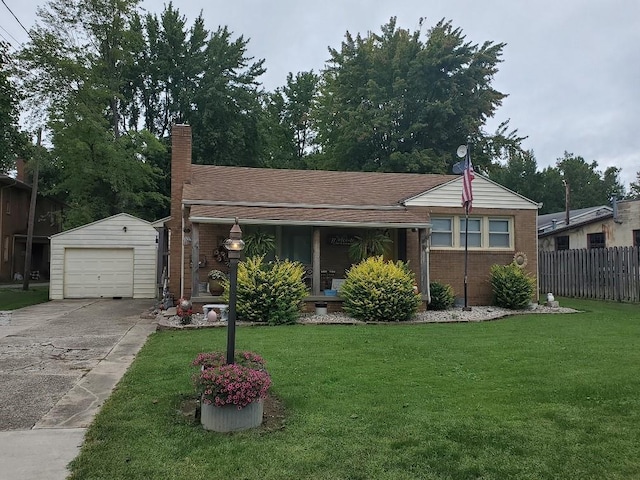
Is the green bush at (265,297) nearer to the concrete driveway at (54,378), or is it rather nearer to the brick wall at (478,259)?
the concrete driveway at (54,378)

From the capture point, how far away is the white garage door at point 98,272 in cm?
1942

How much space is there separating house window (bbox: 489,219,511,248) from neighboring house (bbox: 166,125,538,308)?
30 mm

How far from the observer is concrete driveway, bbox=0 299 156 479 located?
405 centimetres

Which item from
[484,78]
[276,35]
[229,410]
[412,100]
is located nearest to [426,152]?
[412,100]

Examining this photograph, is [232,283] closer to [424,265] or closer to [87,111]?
[424,265]

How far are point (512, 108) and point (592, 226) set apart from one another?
13605 millimetres

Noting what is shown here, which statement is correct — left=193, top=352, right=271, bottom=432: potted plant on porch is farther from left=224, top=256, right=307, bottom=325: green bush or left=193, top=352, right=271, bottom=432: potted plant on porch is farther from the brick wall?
the brick wall

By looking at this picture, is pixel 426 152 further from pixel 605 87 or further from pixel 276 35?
pixel 276 35

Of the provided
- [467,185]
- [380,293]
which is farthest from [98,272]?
[467,185]

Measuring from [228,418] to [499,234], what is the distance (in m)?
12.5

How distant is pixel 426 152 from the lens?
1170 inches

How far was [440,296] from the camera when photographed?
13930 millimetres

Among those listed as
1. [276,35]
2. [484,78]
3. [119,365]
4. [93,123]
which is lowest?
[119,365]

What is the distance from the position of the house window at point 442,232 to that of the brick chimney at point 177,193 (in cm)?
734
